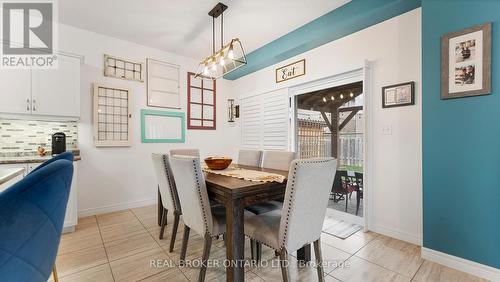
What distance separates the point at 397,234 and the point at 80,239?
3475mm

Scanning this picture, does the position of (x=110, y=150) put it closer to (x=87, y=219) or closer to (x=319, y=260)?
(x=87, y=219)

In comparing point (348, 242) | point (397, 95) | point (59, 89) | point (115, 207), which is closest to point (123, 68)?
point (59, 89)

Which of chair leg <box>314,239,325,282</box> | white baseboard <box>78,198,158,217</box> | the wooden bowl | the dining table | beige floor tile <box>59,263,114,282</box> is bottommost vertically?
beige floor tile <box>59,263,114,282</box>

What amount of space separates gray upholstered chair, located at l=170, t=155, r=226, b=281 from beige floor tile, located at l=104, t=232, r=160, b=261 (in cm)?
87

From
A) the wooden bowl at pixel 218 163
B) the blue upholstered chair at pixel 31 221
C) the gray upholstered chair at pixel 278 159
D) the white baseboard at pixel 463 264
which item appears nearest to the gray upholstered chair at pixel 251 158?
the gray upholstered chair at pixel 278 159

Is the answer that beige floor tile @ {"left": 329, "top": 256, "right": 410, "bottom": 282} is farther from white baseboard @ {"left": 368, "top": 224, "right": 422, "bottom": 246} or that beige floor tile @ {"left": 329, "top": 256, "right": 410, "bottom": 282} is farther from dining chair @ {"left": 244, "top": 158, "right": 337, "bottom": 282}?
white baseboard @ {"left": 368, "top": 224, "right": 422, "bottom": 246}

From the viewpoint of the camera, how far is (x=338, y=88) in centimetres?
298

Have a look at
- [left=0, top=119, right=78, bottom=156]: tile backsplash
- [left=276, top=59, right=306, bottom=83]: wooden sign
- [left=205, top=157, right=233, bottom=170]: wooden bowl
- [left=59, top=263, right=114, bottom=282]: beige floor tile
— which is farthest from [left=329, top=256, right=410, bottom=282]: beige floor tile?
[left=0, top=119, right=78, bottom=156]: tile backsplash

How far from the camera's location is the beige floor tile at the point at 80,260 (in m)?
1.76

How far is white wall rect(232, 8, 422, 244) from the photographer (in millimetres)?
2186

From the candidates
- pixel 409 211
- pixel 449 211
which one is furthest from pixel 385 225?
pixel 449 211

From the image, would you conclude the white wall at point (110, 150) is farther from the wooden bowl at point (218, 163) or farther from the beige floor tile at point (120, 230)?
the wooden bowl at point (218, 163)

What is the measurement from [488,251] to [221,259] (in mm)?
2142

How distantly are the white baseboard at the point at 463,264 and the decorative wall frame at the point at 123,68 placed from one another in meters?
4.28
